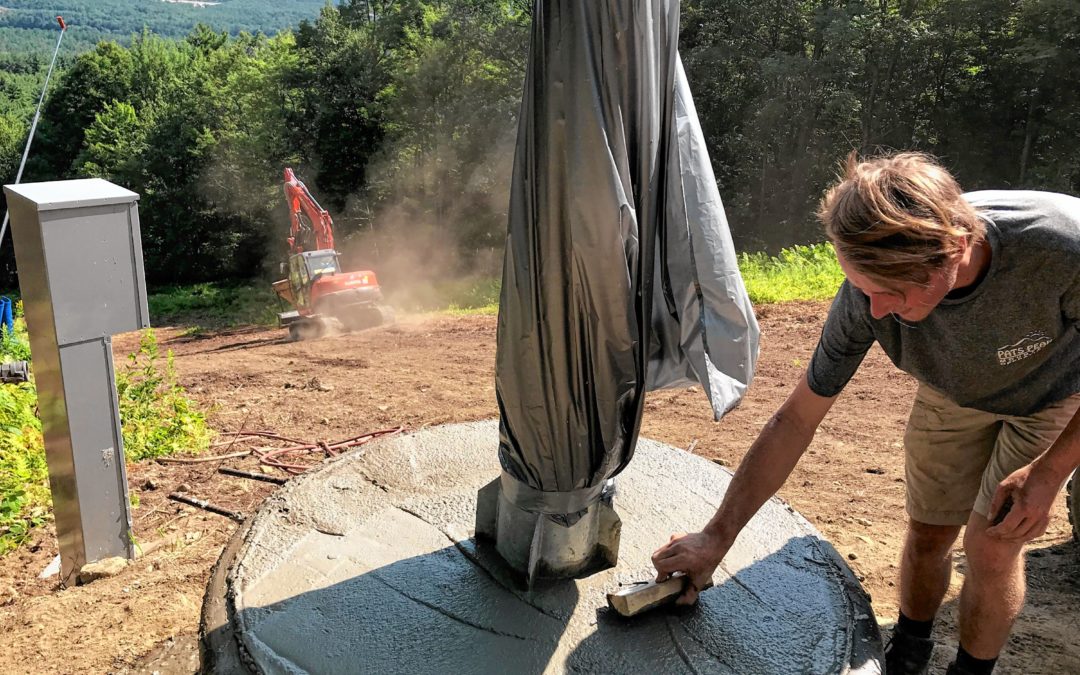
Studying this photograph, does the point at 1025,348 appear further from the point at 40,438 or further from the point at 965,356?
the point at 40,438

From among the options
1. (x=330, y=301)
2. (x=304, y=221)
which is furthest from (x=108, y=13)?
(x=330, y=301)

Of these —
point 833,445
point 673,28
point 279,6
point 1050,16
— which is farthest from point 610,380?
point 279,6

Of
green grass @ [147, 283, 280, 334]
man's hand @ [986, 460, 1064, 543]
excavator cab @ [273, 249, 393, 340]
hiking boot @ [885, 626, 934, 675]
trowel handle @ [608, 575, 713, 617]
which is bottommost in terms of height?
green grass @ [147, 283, 280, 334]

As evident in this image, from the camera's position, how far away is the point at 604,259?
167 cm

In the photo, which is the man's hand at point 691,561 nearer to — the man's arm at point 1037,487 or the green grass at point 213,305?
the man's arm at point 1037,487

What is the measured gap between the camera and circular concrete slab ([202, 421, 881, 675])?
1804mm

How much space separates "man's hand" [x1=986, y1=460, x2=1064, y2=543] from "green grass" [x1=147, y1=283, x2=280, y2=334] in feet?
56.0

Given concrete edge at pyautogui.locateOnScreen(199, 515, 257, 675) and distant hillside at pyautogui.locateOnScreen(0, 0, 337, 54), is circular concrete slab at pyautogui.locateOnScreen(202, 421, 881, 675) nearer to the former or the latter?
concrete edge at pyautogui.locateOnScreen(199, 515, 257, 675)

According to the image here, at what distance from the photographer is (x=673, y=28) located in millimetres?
1690

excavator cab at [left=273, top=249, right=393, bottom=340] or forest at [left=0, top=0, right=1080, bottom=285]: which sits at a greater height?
forest at [left=0, top=0, right=1080, bottom=285]

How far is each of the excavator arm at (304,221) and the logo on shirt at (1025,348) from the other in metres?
11.2

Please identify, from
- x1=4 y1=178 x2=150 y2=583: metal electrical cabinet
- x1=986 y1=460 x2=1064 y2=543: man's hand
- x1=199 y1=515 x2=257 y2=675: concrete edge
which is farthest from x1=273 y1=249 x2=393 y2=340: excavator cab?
x1=986 y1=460 x2=1064 y2=543: man's hand

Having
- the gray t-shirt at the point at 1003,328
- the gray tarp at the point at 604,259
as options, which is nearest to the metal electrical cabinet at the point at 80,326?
the gray tarp at the point at 604,259

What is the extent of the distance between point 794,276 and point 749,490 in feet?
28.0
